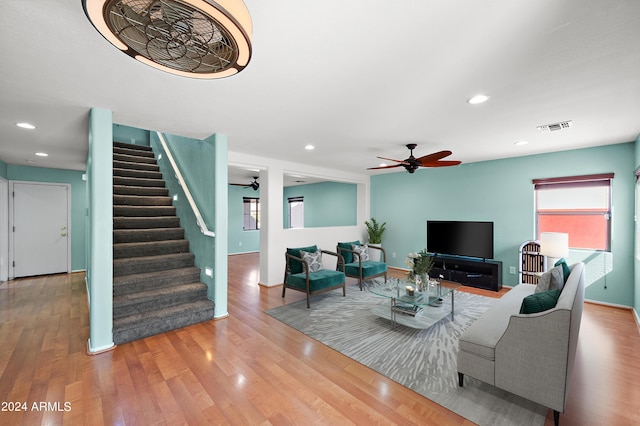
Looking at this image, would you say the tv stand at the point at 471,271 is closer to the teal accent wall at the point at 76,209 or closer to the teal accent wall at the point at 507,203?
the teal accent wall at the point at 507,203

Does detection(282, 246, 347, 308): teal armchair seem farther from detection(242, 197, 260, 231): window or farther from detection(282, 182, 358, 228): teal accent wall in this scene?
detection(242, 197, 260, 231): window

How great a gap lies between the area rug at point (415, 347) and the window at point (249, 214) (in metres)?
5.84

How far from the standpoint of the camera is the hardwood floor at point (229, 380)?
1.88m

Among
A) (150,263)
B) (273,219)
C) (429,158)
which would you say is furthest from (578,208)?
(150,263)

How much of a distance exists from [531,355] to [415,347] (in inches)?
45.2


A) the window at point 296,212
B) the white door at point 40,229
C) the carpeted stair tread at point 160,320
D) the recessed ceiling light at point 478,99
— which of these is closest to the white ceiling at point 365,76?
the recessed ceiling light at point 478,99

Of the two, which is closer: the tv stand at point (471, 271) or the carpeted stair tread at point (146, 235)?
the carpeted stair tread at point (146, 235)

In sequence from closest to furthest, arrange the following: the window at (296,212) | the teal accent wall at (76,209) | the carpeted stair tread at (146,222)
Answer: the carpeted stair tread at (146,222), the teal accent wall at (76,209), the window at (296,212)

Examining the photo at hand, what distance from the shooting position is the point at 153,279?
361 centimetres

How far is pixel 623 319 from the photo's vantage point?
3.57m

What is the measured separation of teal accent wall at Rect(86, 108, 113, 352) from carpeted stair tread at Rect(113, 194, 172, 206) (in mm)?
2199

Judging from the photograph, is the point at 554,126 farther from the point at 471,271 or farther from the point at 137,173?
the point at 137,173

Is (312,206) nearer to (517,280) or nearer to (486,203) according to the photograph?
(486,203)

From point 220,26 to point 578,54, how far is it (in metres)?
2.20
